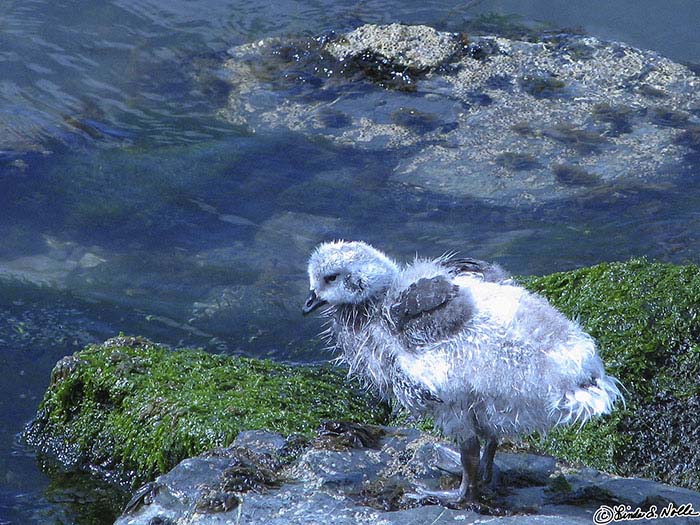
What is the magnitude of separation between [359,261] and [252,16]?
33.7 ft

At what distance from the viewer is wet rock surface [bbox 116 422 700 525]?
503 centimetres

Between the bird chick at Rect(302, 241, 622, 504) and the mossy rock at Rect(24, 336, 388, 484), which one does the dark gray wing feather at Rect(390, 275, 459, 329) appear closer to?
the bird chick at Rect(302, 241, 622, 504)

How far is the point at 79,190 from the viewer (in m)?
11.5

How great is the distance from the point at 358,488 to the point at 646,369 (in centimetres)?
227

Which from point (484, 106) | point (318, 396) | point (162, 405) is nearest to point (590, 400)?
point (318, 396)

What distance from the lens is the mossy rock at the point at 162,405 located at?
6.80 meters

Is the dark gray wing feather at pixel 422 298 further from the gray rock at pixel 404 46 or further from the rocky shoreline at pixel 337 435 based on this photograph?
the gray rock at pixel 404 46

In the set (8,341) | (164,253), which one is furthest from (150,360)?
(164,253)

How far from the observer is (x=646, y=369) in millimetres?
6516

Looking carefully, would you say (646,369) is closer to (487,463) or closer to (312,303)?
(487,463)

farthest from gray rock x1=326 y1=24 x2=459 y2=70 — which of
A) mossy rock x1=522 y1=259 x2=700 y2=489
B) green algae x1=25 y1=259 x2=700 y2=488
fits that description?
mossy rock x1=522 y1=259 x2=700 y2=489

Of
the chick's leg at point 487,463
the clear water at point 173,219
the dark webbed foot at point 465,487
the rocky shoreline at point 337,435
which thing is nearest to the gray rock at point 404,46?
the clear water at point 173,219

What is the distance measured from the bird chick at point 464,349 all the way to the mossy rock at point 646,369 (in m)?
1.22

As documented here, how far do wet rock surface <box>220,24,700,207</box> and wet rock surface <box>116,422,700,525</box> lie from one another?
19.2 feet
